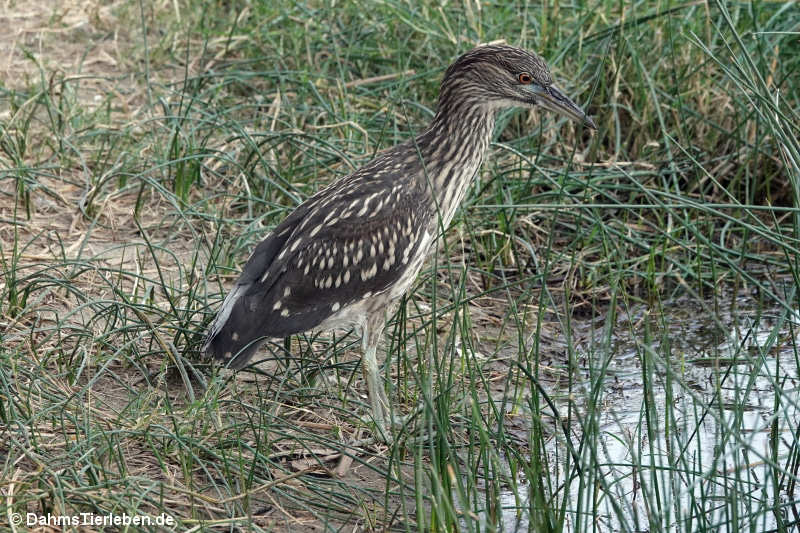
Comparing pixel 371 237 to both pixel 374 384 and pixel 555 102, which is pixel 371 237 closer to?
pixel 374 384

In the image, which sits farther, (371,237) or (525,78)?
(525,78)

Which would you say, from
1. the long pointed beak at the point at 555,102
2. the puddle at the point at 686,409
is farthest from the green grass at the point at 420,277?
the long pointed beak at the point at 555,102

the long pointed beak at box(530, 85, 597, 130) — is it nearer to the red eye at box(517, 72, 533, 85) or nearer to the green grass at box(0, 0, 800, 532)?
the red eye at box(517, 72, 533, 85)

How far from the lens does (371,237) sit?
4.75 meters

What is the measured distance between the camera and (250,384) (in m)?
5.09

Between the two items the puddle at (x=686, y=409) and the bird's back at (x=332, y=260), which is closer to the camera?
the puddle at (x=686, y=409)

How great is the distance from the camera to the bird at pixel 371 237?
15.3 ft

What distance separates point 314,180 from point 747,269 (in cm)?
254

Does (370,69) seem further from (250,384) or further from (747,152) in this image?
(250,384)

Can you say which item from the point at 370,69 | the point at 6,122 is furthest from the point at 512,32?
the point at 6,122

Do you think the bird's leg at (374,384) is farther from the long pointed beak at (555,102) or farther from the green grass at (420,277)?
the long pointed beak at (555,102)

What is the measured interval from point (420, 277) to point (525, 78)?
1.34 metres

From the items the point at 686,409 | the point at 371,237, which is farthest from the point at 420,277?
the point at 686,409

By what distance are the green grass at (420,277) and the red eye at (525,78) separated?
36cm
